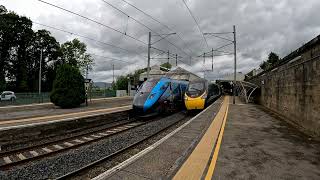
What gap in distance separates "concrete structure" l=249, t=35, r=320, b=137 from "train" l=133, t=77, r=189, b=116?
751 cm

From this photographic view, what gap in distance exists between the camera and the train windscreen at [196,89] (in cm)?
1909

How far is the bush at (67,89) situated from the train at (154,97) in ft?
30.0

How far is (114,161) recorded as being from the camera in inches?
300

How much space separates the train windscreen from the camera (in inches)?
752

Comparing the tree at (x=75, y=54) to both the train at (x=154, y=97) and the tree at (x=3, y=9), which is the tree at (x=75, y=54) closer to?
the tree at (x=3, y=9)

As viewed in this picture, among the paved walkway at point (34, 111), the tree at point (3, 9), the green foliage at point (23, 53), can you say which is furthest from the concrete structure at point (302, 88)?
the tree at point (3, 9)

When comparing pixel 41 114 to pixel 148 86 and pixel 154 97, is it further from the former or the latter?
pixel 154 97

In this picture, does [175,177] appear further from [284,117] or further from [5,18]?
[5,18]

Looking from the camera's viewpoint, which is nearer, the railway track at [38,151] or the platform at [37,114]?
the railway track at [38,151]

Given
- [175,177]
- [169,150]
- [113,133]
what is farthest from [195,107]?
[175,177]

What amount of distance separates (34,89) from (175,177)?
55.2 m

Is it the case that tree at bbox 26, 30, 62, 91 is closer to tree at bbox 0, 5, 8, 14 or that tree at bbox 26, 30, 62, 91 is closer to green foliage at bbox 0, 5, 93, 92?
green foliage at bbox 0, 5, 93, 92

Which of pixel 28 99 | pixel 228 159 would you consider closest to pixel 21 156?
pixel 228 159

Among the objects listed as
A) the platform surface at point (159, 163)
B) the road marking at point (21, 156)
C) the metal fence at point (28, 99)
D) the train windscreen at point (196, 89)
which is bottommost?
the road marking at point (21, 156)
